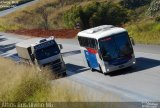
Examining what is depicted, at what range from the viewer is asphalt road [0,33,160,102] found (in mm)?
20188

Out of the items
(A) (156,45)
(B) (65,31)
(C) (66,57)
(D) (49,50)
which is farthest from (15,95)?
(B) (65,31)

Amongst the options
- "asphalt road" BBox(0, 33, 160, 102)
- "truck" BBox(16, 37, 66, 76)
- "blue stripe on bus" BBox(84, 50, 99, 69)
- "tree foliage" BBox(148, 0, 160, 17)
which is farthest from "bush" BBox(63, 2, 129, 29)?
"blue stripe on bus" BBox(84, 50, 99, 69)

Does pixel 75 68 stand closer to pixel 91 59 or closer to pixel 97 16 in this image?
pixel 91 59

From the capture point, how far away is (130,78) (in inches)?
964

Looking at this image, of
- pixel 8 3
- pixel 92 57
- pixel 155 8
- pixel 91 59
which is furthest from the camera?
pixel 8 3

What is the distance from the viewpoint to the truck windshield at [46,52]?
30359 mm

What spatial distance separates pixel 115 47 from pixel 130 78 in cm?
264

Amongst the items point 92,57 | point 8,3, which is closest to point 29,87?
point 92,57

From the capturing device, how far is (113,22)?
60281 millimetres

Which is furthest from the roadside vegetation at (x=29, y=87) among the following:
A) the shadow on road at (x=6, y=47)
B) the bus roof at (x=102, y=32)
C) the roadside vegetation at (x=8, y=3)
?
the roadside vegetation at (x=8, y=3)

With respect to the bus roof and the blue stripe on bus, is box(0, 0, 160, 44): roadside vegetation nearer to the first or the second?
the blue stripe on bus

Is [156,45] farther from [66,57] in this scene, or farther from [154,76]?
[154,76]

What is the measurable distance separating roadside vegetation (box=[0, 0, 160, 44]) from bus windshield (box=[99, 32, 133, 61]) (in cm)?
965

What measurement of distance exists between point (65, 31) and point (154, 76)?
120ft
